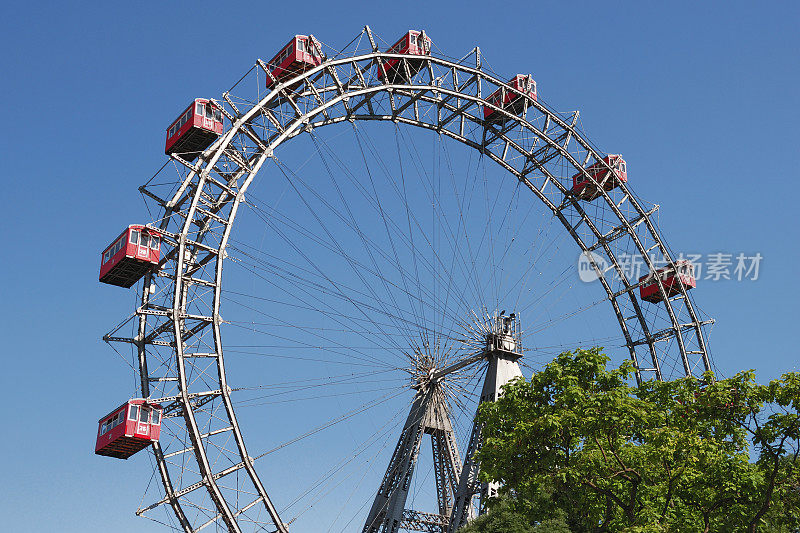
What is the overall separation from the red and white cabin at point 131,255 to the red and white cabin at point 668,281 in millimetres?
26738

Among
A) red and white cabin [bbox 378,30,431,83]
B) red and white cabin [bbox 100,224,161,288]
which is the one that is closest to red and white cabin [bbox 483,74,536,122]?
red and white cabin [bbox 378,30,431,83]

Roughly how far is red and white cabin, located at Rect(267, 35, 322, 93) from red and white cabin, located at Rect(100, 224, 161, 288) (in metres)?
8.67

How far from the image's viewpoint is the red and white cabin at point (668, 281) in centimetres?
4956

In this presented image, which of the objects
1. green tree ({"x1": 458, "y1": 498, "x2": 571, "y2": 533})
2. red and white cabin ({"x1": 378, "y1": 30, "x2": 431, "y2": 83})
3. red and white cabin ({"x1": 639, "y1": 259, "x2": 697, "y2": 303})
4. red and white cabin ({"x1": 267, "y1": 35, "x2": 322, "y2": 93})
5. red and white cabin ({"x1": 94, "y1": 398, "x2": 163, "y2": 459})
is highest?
red and white cabin ({"x1": 378, "y1": 30, "x2": 431, "y2": 83})

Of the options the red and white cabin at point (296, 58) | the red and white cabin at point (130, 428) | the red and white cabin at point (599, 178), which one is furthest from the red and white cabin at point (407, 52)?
the red and white cabin at point (130, 428)

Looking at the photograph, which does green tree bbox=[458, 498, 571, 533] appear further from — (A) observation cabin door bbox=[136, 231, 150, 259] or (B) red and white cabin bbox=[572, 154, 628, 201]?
(B) red and white cabin bbox=[572, 154, 628, 201]

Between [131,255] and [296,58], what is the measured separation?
36.0 feet

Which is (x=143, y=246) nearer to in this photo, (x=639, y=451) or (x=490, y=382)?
(x=490, y=382)

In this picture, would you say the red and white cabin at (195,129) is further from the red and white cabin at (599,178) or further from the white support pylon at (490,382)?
the red and white cabin at (599,178)

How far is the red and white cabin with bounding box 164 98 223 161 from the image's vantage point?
37781 millimetres

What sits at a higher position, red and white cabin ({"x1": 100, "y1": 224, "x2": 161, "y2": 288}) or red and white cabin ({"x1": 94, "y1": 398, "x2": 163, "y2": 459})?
red and white cabin ({"x1": 100, "y1": 224, "x2": 161, "y2": 288})

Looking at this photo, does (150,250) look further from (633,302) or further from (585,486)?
(633,302)

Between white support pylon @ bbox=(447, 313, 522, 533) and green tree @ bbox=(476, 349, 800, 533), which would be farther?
white support pylon @ bbox=(447, 313, 522, 533)

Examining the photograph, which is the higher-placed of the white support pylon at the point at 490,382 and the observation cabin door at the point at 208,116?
the observation cabin door at the point at 208,116
